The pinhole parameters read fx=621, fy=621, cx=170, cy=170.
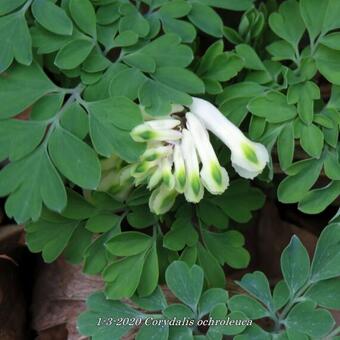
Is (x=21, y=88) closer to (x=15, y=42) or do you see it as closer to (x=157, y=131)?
(x=15, y=42)

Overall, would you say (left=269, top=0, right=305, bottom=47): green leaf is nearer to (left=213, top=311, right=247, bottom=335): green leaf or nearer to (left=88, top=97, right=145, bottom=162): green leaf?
(left=88, top=97, right=145, bottom=162): green leaf

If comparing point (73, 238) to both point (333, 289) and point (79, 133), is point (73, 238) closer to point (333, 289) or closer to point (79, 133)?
point (79, 133)

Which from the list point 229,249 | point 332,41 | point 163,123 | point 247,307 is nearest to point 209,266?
point 229,249

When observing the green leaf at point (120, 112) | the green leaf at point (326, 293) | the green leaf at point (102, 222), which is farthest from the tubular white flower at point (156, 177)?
the green leaf at point (326, 293)

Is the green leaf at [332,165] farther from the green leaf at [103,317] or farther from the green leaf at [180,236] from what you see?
the green leaf at [103,317]

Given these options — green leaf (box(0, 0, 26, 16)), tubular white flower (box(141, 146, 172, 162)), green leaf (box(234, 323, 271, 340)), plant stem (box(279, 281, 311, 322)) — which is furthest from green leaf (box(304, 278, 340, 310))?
green leaf (box(0, 0, 26, 16))
